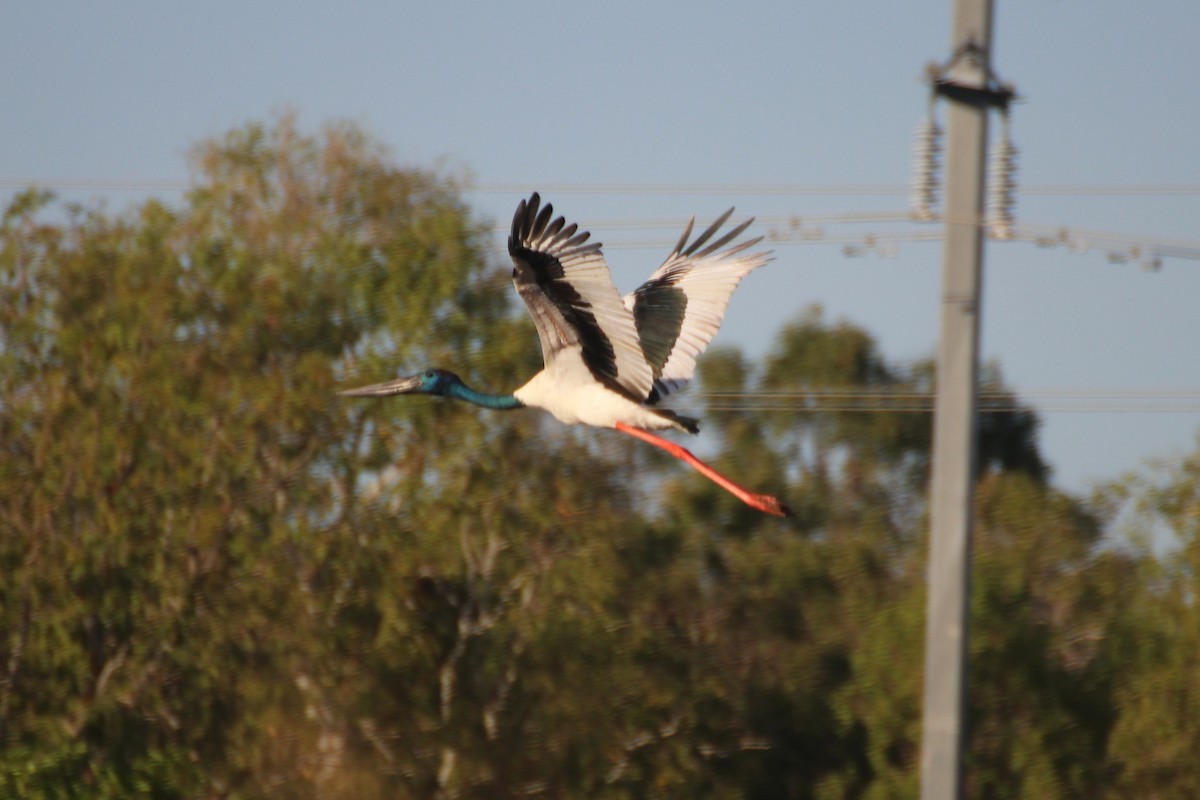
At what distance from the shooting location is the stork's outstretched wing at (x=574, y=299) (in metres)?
7.95

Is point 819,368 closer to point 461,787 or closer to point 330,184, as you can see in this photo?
point 330,184

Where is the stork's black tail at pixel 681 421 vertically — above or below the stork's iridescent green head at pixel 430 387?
below

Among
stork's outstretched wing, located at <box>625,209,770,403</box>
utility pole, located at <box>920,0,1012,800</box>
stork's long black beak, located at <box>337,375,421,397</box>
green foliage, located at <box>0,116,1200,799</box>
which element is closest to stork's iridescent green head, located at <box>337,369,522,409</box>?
stork's long black beak, located at <box>337,375,421,397</box>

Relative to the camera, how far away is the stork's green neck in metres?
9.84

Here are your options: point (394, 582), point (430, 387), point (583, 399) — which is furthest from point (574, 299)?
point (394, 582)

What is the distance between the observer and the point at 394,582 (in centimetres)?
2339

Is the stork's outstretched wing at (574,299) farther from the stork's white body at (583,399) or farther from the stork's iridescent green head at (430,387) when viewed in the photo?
the stork's iridescent green head at (430,387)

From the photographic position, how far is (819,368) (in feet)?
130

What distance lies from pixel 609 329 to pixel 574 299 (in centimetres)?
32

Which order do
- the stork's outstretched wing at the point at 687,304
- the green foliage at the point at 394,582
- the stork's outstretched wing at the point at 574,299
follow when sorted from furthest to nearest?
1. the green foliage at the point at 394,582
2. the stork's outstretched wing at the point at 687,304
3. the stork's outstretched wing at the point at 574,299

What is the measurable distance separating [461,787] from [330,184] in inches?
350

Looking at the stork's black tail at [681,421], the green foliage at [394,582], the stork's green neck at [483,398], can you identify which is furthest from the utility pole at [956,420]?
the green foliage at [394,582]

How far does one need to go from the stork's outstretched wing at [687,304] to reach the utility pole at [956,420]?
3.53 ft

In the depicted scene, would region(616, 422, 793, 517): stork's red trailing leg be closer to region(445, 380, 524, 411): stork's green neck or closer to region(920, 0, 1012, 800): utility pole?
region(445, 380, 524, 411): stork's green neck
